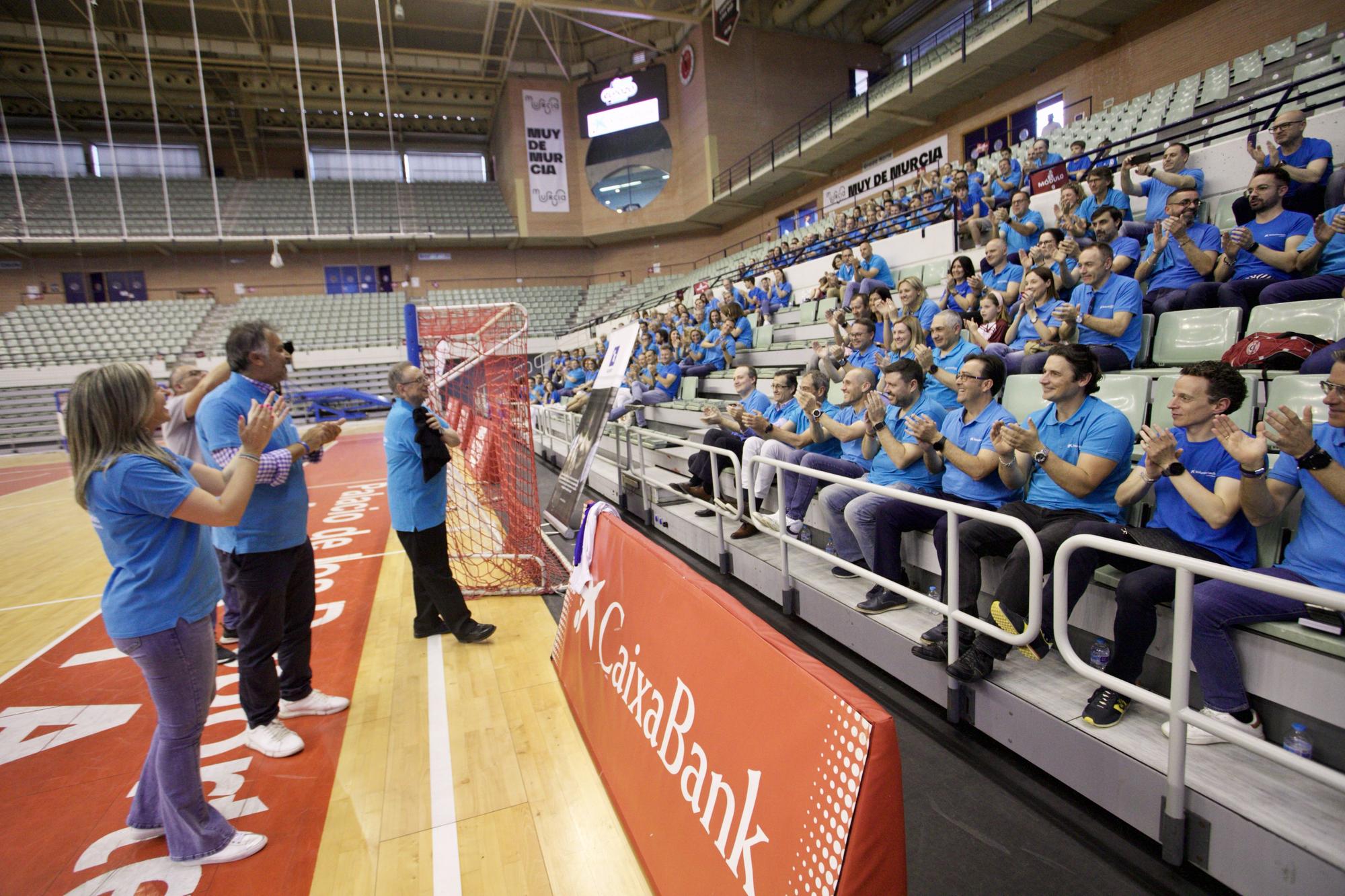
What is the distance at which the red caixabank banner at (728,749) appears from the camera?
1.11m

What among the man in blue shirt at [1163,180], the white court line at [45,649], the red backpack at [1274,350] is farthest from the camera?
the man in blue shirt at [1163,180]

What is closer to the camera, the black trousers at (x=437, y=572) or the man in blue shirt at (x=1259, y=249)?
the black trousers at (x=437, y=572)

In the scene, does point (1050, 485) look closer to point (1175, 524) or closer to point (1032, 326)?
point (1175, 524)

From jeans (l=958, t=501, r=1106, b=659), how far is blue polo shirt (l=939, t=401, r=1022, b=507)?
0.24 meters

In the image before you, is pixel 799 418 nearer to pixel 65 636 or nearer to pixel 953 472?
pixel 953 472

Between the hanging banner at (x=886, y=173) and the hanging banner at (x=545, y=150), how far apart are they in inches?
455

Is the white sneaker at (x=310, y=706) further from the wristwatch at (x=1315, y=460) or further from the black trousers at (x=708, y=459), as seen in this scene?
the wristwatch at (x=1315, y=460)

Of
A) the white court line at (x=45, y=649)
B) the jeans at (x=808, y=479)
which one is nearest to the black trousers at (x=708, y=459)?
the jeans at (x=808, y=479)

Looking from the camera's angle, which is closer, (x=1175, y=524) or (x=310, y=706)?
(x=1175, y=524)

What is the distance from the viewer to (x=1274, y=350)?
307cm

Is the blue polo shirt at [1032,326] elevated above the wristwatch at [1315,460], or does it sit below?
above

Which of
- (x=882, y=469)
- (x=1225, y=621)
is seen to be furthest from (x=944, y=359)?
(x=1225, y=621)

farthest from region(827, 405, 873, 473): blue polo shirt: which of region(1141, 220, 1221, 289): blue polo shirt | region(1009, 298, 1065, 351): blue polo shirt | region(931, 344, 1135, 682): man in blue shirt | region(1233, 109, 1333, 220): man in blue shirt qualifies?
region(1233, 109, 1333, 220): man in blue shirt

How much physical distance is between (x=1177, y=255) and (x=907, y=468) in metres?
3.00
